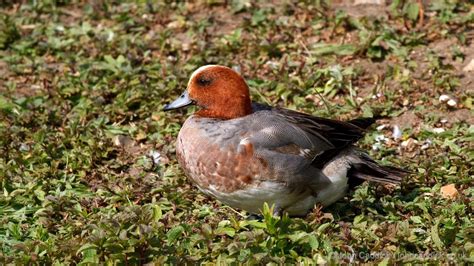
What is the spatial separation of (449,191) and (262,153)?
123cm

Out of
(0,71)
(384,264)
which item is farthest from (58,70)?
(384,264)

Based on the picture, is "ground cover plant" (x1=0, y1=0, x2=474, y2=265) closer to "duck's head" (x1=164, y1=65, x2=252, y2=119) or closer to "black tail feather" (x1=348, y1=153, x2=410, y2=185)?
"black tail feather" (x1=348, y1=153, x2=410, y2=185)

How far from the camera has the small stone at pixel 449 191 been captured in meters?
5.28

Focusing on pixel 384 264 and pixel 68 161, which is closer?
pixel 384 264

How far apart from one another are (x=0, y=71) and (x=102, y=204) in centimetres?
228

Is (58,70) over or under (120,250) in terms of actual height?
under

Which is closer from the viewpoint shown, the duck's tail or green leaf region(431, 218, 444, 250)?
green leaf region(431, 218, 444, 250)

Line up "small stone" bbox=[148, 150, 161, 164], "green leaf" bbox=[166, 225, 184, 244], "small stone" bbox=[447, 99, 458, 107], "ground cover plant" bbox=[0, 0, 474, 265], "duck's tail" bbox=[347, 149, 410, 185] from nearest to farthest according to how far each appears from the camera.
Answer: "ground cover plant" bbox=[0, 0, 474, 265] → "green leaf" bbox=[166, 225, 184, 244] → "duck's tail" bbox=[347, 149, 410, 185] → "small stone" bbox=[148, 150, 161, 164] → "small stone" bbox=[447, 99, 458, 107]

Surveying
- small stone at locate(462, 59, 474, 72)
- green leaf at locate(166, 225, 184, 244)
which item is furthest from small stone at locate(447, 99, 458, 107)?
green leaf at locate(166, 225, 184, 244)

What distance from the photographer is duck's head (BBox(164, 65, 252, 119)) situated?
5152 millimetres

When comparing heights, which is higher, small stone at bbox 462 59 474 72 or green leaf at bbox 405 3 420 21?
green leaf at bbox 405 3 420 21

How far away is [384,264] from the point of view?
425 centimetres

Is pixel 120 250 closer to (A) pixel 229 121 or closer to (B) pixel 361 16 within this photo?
(A) pixel 229 121

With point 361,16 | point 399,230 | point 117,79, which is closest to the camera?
point 399,230
